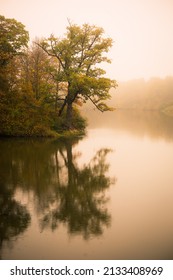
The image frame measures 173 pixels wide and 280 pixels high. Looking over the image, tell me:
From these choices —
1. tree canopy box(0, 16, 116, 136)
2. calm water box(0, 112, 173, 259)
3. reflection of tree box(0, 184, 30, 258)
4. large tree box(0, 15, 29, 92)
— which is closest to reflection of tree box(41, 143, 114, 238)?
calm water box(0, 112, 173, 259)

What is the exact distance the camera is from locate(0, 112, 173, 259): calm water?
802 cm

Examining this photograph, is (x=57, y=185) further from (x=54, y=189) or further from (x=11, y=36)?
(x=11, y=36)

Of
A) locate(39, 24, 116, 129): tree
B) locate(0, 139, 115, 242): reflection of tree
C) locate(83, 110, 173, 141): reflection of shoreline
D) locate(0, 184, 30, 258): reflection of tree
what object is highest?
locate(39, 24, 116, 129): tree

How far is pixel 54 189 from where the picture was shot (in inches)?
523

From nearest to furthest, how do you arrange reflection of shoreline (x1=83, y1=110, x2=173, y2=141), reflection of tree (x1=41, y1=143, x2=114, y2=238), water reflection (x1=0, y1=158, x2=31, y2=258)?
water reflection (x1=0, y1=158, x2=31, y2=258) < reflection of tree (x1=41, y1=143, x2=114, y2=238) < reflection of shoreline (x1=83, y1=110, x2=173, y2=141)

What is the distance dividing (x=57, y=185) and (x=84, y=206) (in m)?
3.11

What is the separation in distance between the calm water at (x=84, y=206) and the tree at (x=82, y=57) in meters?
12.3


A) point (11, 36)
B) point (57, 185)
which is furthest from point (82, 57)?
point (57, 185)

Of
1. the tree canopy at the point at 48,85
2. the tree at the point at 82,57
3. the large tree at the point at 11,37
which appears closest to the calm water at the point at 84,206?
the tree canopy at the point at 48,85

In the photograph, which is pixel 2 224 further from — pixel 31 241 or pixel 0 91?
pixel 0 91

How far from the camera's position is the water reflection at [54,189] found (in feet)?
31.4

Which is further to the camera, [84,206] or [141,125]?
[141,125]

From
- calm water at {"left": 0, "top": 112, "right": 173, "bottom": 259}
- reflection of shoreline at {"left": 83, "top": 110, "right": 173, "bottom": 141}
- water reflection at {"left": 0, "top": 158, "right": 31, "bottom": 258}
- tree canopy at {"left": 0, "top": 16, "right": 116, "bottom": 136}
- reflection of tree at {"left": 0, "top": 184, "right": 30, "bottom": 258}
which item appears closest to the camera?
calm water at {"left": 0, "top": 112, "right": 173, "bottom": 259}

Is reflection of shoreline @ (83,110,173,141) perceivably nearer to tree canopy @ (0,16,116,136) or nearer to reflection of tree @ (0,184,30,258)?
tree canopy @ (0,16,116,136)
